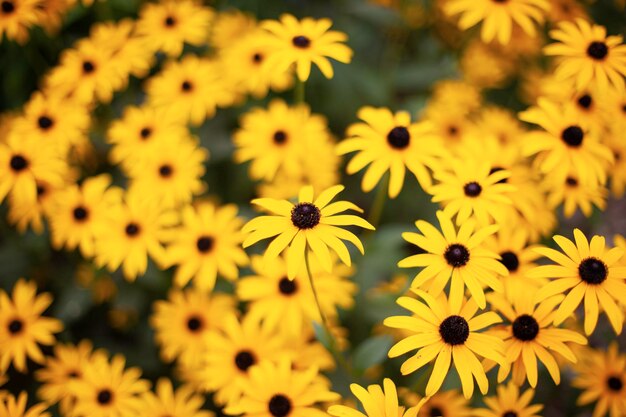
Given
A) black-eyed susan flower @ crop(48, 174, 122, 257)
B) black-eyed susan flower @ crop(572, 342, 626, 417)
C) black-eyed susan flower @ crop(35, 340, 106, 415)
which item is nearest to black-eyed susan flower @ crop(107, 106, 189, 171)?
black-eyed susan flower @ crop(48, 174, 122, 257)

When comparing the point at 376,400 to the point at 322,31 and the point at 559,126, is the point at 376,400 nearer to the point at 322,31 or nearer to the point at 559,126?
the point at 559,126

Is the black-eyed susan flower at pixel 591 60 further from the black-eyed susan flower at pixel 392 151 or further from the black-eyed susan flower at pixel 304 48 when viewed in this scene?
the black-eyed susan flower at pixel 304 48

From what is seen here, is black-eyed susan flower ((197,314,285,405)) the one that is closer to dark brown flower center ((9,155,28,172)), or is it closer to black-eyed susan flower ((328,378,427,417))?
black-eyed susan flower ((328,378,427,417))

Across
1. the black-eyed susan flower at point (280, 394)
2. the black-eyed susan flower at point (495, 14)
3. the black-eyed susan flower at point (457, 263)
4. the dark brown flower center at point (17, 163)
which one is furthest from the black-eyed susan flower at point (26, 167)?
the black-eyed susan flower at point (495, 14)

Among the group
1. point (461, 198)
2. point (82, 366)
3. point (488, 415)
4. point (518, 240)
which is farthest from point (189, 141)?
point (488, 415)

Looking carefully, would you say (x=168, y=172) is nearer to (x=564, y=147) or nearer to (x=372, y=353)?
(x=372, y=353)

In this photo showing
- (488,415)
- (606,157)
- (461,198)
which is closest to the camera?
(488,415)

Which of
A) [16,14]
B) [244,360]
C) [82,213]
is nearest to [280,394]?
[244,360]
